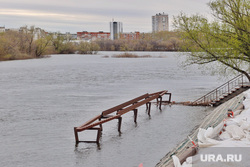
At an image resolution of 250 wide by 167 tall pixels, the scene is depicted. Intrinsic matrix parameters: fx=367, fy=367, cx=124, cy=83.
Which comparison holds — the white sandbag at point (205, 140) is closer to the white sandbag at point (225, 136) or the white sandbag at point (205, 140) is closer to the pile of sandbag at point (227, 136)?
the pile of sandbag at point (227, 136)

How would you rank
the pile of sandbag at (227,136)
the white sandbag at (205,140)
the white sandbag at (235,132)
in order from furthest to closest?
the white sandbag at (235,132)
the white sandbag at (205,140)
the pile of sandbag at (227,136)

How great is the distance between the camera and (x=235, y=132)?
11.4 metres

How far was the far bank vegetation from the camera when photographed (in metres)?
112

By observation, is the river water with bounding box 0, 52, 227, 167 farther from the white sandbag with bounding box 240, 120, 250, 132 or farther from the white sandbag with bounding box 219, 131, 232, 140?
the white sandbag with bounding box 240, 120, 250, 132

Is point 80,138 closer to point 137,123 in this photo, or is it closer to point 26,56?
point 137,123

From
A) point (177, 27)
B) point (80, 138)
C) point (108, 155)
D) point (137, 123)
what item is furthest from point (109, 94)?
point (108, 155)

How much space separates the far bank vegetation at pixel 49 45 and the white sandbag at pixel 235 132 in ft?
227

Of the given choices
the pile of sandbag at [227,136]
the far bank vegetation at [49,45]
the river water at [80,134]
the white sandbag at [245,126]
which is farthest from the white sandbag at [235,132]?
Result: the far bank vegetation at [49,45]

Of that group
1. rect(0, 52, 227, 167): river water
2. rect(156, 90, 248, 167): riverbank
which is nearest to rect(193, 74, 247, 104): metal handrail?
rect(0, 52, 227, 167): river water

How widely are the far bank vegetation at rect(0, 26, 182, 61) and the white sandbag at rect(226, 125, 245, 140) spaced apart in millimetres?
69275

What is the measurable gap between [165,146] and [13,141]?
7314 mm

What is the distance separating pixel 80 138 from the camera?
705 inches

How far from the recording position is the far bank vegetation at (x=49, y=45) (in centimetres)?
11231

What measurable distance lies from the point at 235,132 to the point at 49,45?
144278 mm
